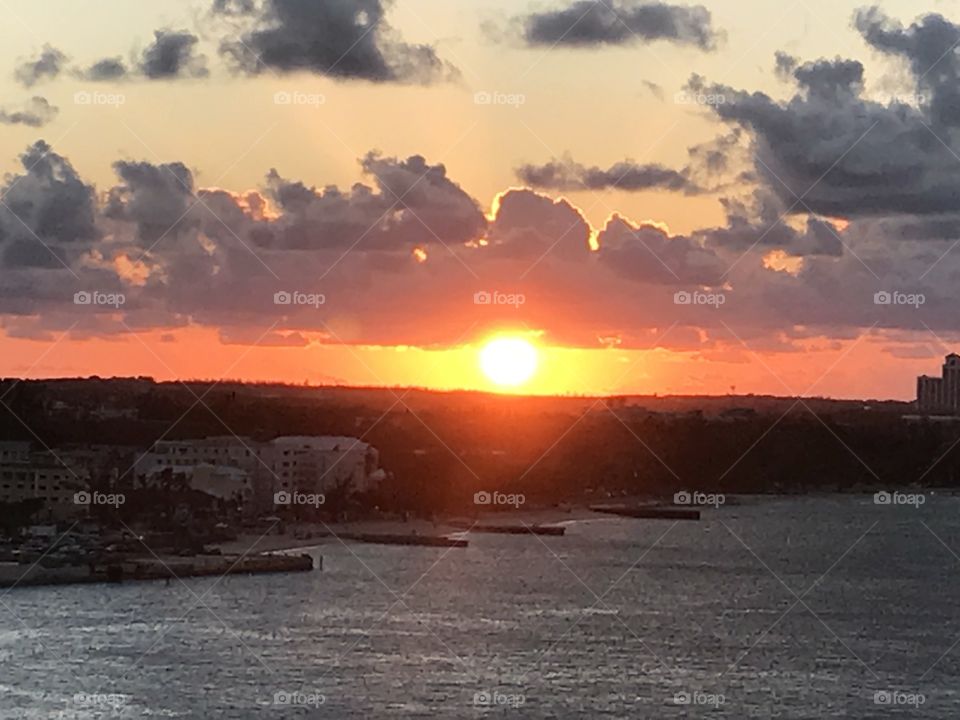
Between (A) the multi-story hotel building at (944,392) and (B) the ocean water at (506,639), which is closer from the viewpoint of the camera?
(B) the ocean water at (506,639)

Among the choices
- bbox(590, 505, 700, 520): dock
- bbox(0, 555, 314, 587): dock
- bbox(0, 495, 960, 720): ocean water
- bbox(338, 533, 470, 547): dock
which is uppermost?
bbox(590, 505, 700, 520): dock

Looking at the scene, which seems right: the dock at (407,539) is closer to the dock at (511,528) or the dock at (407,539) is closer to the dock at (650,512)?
the dock at (511,528)

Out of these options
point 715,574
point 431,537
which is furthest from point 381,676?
point 431,537

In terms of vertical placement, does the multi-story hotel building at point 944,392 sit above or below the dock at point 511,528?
above

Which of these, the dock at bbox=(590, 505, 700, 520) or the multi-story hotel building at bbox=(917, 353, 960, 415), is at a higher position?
the multi-story hotel building at bbox=(917, 353, 960, 415)

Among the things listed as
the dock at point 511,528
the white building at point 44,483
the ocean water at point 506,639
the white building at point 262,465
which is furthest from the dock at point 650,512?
the white building at point 44,483

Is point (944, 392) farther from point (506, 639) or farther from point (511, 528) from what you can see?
point (506, 639)

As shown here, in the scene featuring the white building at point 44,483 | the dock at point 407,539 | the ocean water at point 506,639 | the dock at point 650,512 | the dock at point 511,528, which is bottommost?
the ocean water at point 506,639

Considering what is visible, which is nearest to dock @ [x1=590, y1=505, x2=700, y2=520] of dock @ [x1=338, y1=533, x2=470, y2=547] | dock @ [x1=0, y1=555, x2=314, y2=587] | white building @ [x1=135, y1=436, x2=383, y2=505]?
white building @ [x1=135, y1=436, x2=383, y2=505]

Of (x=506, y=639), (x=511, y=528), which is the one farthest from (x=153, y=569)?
(x=511, y=528)

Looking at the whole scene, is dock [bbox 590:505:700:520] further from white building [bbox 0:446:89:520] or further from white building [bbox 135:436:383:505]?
white building [bbox 0:446:89:520]
